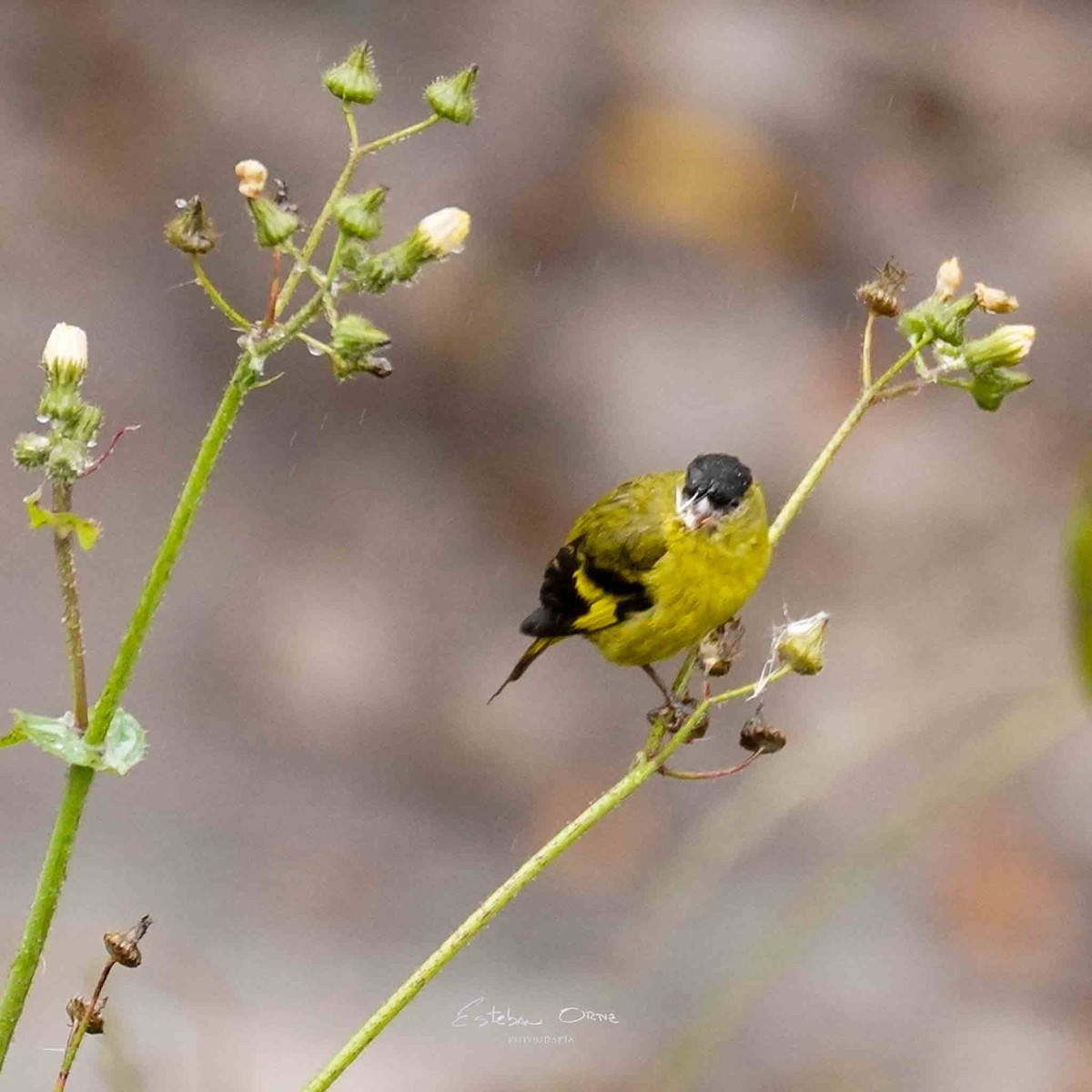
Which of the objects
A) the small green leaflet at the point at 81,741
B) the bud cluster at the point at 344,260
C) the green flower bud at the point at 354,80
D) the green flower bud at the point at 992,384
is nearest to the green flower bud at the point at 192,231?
the bud cluster at the point at 344,260

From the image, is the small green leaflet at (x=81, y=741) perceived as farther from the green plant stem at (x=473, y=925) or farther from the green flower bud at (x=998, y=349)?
the green flower bud at (x=998, y=349)

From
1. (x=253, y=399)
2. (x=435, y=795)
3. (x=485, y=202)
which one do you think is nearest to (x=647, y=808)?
(x=435, y=795)

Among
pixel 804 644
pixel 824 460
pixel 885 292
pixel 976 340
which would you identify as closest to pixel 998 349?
pixel 976 340

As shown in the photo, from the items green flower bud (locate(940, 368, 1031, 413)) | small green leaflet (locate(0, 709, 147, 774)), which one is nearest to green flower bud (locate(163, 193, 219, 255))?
small green leaflet (locate(0, 709, 147, 774))

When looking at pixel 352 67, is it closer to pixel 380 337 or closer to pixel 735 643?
pixel 380 337

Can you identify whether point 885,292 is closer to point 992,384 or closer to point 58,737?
point 992,384

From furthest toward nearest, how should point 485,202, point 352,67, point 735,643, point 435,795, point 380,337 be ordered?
point 485,202 → point 435,795 → point 735,643 → point 352,67 → point 380,337
